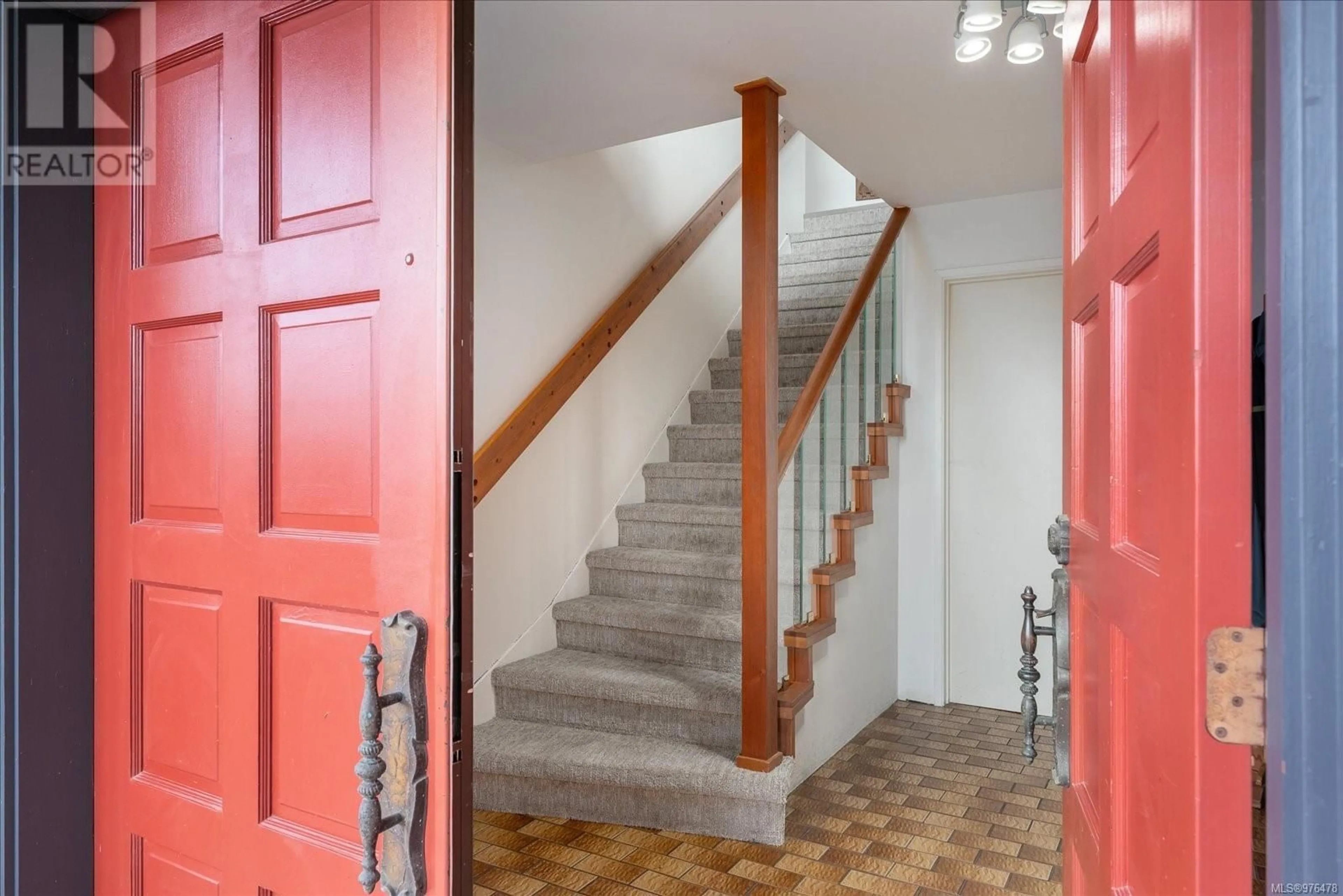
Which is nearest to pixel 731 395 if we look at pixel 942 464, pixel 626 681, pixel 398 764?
pixel 942 464

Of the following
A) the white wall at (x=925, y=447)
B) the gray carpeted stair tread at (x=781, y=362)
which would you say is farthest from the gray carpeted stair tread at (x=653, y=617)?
the gray carpeted stair tread at (x=781, y=362)

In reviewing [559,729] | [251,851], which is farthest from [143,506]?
[559,729]

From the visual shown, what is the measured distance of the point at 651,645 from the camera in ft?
10.3

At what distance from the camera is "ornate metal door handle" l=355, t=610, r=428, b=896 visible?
0.88 meters

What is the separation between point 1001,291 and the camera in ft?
13.0

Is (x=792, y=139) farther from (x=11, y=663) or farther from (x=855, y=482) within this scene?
(x=11, y=663)

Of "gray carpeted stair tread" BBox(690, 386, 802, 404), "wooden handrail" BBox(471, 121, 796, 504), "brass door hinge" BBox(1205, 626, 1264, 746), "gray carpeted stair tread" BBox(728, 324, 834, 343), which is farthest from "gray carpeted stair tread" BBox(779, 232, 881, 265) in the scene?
"brass door hinge" BBox(1205, 626, 1264, 746)

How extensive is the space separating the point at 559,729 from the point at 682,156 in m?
2.98

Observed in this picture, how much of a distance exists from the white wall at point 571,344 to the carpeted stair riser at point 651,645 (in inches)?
4.8

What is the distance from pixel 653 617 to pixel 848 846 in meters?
1.06

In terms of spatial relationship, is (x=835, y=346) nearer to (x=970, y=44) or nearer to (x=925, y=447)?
(x=925, y=447)

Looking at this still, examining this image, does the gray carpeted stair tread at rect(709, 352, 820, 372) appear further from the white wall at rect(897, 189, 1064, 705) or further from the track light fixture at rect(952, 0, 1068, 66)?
the track light fixture at rect(952, 0, 1068, 66)

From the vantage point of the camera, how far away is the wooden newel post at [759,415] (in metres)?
2.54

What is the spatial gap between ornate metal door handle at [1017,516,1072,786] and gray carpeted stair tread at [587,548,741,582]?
196cm
